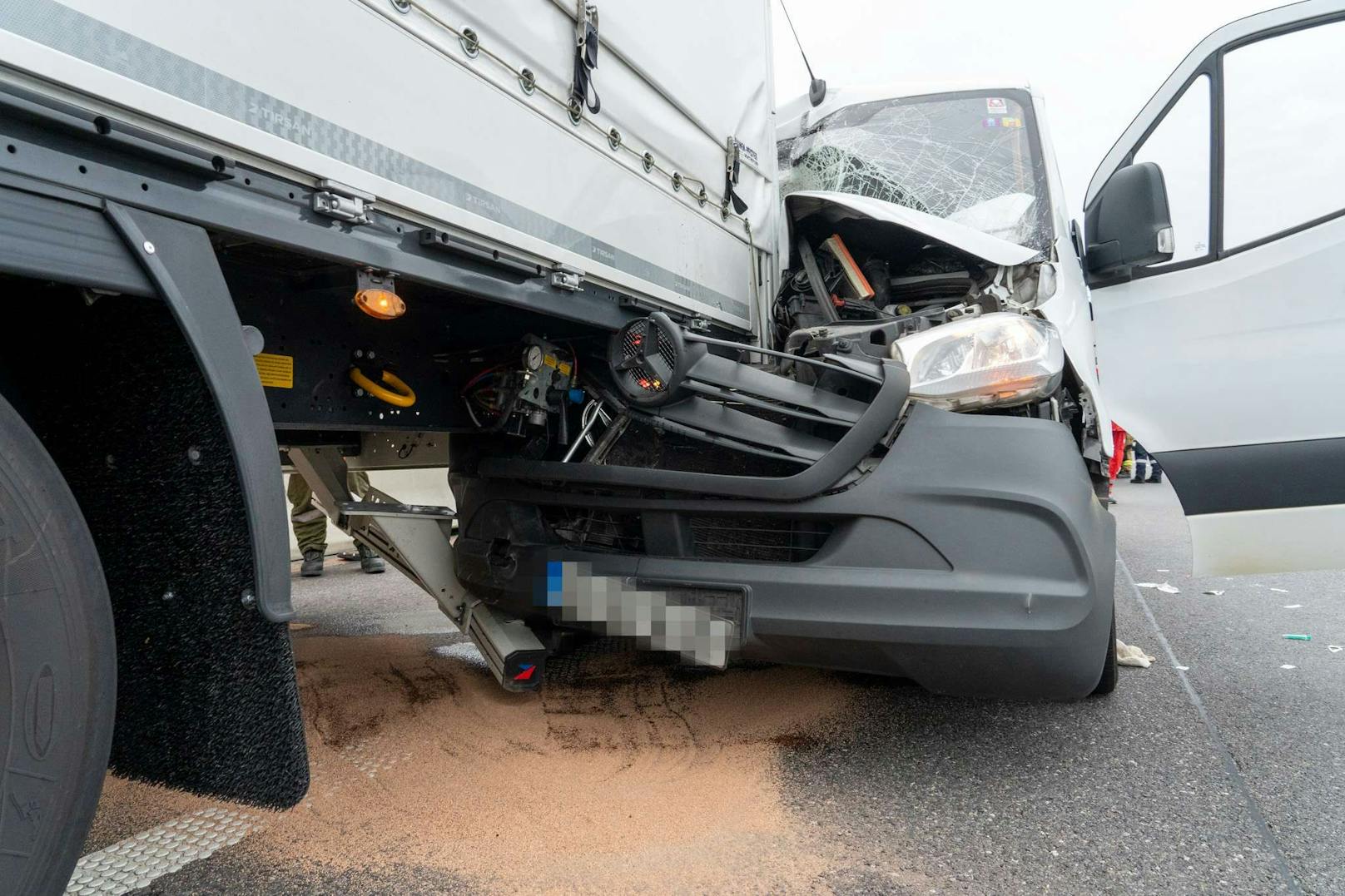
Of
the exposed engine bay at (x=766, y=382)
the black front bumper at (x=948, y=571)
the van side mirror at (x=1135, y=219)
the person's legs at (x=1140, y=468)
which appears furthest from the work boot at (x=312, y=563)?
the person's legs at (x=1140, y=468)

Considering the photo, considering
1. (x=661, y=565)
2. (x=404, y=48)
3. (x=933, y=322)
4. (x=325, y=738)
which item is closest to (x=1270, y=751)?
(x=933, y=322)

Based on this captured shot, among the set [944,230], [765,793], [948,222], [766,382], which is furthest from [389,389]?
[948,222]

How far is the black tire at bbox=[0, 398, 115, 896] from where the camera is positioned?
106 centimetres

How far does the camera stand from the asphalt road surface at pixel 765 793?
176 cm

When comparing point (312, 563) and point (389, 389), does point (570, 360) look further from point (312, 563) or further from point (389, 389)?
point (312, 563)

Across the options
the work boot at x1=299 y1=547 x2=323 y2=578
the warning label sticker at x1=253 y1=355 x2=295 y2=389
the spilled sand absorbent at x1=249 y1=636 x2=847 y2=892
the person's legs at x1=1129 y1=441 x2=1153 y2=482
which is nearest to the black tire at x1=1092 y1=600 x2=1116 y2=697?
the spilled sand absorbent at x1=249 y1=636 x2=847 y2=892

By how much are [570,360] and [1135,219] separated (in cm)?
209

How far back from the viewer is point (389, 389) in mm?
2230

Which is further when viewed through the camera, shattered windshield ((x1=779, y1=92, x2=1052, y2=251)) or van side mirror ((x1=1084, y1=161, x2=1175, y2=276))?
shattered windshield ((x1=779, y1=92, x2=1052, y2=251))

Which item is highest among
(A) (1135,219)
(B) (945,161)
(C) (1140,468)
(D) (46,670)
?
(B) (945,161)

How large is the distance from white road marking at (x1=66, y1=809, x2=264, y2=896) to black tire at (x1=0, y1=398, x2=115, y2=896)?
688 millimetres

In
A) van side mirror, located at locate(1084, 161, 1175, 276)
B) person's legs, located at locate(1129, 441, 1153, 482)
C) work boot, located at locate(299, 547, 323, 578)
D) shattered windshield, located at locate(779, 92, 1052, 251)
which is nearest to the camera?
van side mirror, located at locate(1084, 161, 1175, 276)

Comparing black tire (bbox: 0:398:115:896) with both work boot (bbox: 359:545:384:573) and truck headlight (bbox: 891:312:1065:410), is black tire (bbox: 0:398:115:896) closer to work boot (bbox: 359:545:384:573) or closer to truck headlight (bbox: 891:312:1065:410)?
A: truck headlight (bbox: 891:312:1065:410)

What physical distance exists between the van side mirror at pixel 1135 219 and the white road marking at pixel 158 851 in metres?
3.35
